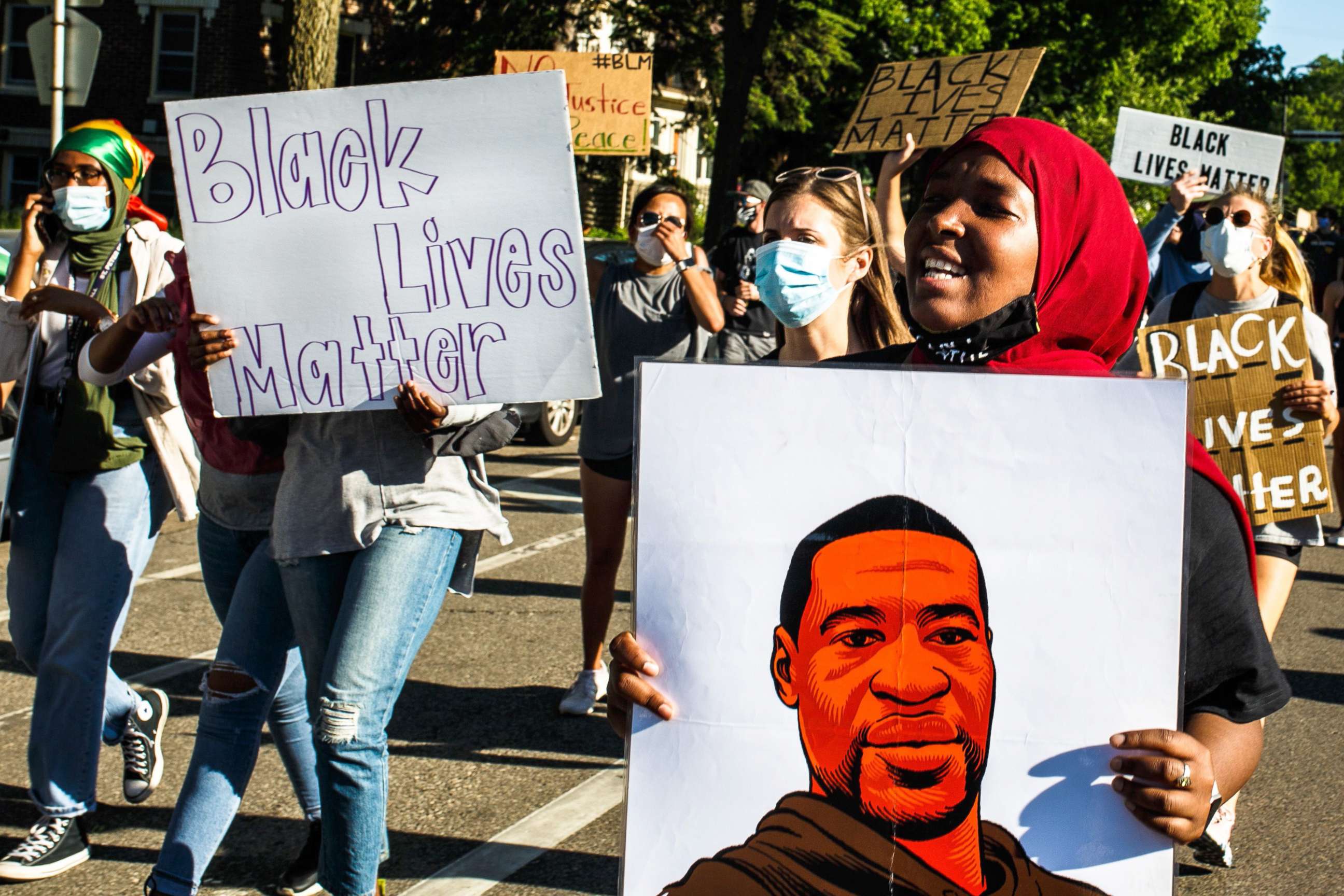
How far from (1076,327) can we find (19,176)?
113ft

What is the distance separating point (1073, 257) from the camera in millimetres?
1778

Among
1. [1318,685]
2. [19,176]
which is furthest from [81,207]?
[19,176]

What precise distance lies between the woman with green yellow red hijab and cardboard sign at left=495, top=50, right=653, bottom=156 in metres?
4.98

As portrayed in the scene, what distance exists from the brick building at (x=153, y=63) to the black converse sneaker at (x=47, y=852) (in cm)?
2846

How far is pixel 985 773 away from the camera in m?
1.59

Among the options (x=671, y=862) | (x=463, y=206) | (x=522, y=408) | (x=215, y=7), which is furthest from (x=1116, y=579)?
(x=215, y=7)

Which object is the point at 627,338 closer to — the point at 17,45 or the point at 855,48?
the point at 855,48

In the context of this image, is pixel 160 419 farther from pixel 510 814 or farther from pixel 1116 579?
pixel 1116 579

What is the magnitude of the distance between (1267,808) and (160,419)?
3647 millimetres

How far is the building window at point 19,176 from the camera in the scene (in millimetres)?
31797

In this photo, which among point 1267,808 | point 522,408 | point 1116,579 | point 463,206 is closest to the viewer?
point 1116,579

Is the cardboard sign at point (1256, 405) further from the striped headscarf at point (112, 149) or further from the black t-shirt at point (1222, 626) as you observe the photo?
the striped headscarf at point (112, 149)

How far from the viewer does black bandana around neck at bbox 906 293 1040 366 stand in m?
1.74

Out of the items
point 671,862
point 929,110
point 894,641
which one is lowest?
point 671,862
